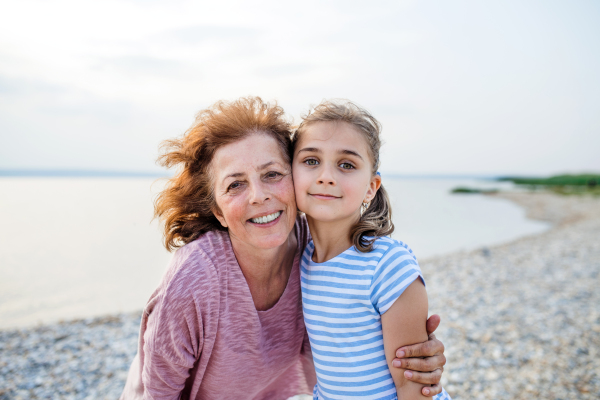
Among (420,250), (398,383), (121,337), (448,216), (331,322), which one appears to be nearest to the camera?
(398,383)

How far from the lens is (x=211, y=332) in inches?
96.8

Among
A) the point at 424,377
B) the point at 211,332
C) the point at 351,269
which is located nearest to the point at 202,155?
the point at 211,332

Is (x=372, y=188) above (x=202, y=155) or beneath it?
beneath

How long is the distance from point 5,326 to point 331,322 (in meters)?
8.13

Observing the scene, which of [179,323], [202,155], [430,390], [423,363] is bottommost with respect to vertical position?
[430,390]

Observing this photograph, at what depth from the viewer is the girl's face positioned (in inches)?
94.9

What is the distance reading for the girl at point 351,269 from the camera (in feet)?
7.04

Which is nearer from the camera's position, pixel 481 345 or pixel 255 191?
pixel 255 191

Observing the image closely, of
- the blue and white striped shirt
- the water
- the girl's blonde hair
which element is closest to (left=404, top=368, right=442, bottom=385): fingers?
the blue and white striped shirt

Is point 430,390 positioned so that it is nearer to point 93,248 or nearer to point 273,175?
point 273,175

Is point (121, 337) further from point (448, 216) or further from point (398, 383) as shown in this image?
point (448, 216)

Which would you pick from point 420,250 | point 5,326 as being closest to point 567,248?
point 420,250

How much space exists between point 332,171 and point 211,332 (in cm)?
132

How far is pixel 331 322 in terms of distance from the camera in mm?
2336
